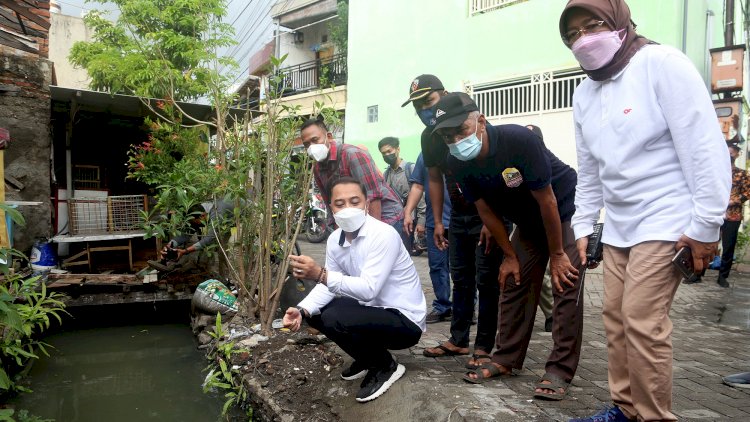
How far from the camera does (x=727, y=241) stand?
24.2 ft

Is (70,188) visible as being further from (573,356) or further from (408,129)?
(573,356)

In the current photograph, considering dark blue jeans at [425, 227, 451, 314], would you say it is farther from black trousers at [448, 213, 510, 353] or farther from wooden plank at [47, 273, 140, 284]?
wooden plank at [47, 273, 140, 284]

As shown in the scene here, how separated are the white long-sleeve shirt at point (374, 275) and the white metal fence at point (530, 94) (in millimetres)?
7663

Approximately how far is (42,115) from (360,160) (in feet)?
16.3

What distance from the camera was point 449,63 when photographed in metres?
12.5

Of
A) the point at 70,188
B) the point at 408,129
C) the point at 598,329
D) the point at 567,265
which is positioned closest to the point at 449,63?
the point at 408,129

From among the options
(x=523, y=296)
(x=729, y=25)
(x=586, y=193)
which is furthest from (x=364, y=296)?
(x=729, y=25)

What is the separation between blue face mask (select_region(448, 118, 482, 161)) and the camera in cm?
282

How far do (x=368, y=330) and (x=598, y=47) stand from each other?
5.75 ft

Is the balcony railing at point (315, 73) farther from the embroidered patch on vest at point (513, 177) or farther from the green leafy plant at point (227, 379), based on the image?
the embroidered patch on vest at point (513, 177)

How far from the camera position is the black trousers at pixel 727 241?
730 centimetres

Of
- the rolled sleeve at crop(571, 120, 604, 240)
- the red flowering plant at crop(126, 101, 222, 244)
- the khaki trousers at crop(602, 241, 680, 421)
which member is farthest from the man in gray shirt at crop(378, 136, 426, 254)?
the khaki trousers at crop(602, 241, 680, 421)

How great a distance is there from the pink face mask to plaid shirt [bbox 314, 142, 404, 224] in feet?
7.20

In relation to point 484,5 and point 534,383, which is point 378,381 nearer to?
point 534,383
